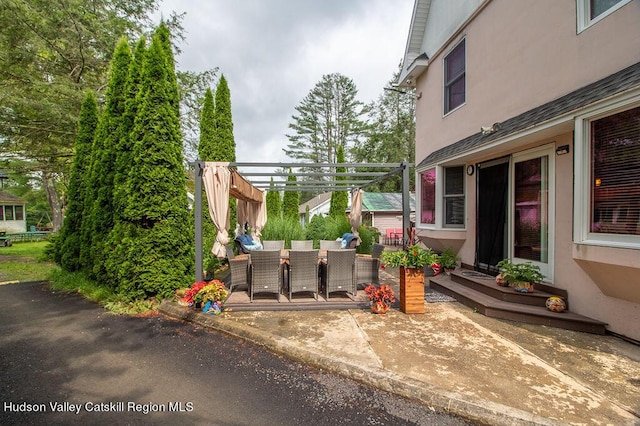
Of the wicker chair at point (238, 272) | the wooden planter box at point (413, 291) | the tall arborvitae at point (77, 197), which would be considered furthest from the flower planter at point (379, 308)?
the tall arborvitae at point (77, 197)

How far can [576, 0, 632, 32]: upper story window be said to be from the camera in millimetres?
3396

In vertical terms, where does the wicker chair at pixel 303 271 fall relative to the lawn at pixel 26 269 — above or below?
above

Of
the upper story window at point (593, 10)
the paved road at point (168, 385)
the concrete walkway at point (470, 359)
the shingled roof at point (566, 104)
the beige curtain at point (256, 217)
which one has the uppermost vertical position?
the upper story window at point (593, 10)

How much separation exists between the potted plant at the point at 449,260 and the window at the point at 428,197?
2.58ft

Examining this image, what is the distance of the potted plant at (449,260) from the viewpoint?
6598mm

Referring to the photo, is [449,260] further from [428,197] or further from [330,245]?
[330,245]

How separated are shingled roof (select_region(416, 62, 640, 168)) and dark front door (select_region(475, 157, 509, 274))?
2.60ft

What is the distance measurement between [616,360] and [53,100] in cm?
1551

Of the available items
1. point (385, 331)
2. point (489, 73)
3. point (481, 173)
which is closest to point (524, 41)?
point (489, 73)

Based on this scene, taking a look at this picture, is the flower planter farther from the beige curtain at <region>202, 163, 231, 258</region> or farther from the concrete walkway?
the beige curtain at <region>202, 163, 231, 258</region>

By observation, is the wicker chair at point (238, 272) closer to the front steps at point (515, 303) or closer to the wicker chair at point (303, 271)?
the wicker chair at point (303, 271)

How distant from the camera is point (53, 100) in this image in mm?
9914

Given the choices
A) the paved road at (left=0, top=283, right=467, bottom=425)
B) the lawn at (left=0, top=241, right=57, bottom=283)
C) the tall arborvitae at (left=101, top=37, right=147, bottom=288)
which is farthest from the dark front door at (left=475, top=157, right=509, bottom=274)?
the lawn at (left=0, top=241, right=57, bottom=283)

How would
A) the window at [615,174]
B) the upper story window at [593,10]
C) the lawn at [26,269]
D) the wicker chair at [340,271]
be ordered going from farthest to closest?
1. the lawn at [26,269]
2. the wicker chair at [340,271]
3. the upper story window at [593,10]
4. the window at [615,174]
